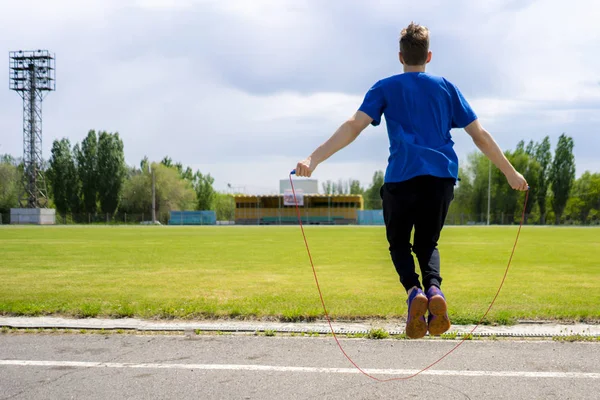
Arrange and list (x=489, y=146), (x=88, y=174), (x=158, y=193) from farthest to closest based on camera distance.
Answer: (x=158, y=193)
(x=88, y=174)
(x=489, y=146)

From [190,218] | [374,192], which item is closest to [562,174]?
[374,192]

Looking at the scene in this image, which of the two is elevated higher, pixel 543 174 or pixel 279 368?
pixel 543 174

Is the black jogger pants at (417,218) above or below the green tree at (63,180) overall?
below

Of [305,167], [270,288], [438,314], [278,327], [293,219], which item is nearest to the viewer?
[305,167]

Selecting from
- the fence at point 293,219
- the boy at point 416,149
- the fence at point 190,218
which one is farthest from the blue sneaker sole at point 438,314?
the fence at point 190,218

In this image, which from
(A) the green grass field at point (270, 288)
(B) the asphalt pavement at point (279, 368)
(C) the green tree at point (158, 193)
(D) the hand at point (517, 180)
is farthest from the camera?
(C) the green tree at point (158, 193)

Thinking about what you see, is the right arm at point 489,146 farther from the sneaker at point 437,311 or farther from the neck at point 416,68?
the sneaker at point 437,311

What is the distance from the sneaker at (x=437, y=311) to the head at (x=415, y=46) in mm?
1694

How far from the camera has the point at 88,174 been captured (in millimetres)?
98438

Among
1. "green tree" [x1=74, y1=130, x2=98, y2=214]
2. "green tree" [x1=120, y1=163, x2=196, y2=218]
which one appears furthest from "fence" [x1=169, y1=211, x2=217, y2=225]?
"green tree" [x1=74, y1=130, x2=98, y2=214]

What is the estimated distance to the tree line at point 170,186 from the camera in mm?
98188

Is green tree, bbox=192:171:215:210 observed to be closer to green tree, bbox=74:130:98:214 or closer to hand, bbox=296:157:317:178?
green tree, bbox=74:130:98:214

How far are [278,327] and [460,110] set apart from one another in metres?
4.49

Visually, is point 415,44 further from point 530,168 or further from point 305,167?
point 530,168
